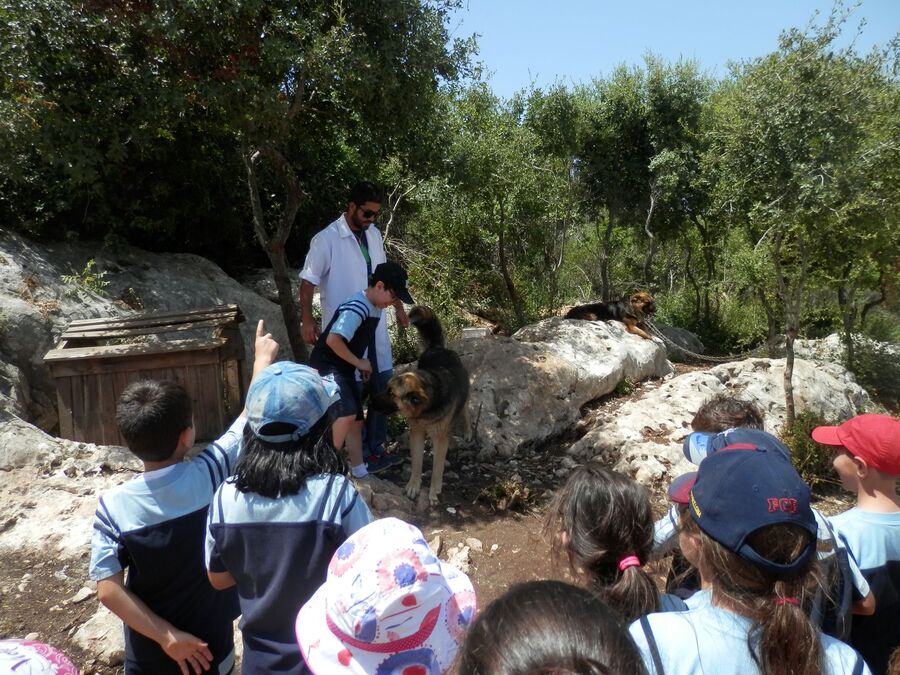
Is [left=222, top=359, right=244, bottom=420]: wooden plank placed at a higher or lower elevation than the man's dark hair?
lower

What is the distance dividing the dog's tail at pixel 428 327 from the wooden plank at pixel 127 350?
185cm

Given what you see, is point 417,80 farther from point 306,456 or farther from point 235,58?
point 306,456

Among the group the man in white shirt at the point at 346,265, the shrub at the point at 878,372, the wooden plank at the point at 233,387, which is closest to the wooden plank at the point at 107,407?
the wooden plank at the point at 233,387

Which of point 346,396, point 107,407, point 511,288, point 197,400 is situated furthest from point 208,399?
point 511,288

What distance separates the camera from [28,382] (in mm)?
5652

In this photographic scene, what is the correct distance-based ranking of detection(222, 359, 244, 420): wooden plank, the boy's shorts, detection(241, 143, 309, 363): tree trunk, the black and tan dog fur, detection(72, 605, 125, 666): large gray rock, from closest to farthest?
1. detection(72, 605, 125, 666): large gray rock
2. the boy's shorts
3. detection(222, 359, 244, 420): wooden plank
4. detection(241, 143, 309, 363): tree trunk
5. the black and tan dog fur

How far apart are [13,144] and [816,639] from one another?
20.1 ft

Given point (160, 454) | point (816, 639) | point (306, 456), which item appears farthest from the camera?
point (160, 454)

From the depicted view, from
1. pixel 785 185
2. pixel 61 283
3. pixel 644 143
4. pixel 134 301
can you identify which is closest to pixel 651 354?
pixel 785 185

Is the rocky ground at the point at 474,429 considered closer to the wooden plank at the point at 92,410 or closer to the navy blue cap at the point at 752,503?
the wooden plank at the point at 92,410

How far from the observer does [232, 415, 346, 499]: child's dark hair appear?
1778 millimetres

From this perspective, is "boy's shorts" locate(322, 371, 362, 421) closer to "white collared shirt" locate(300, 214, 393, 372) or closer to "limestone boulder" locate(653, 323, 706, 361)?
"white collared shirt" locate(300, 214, 393, 372)

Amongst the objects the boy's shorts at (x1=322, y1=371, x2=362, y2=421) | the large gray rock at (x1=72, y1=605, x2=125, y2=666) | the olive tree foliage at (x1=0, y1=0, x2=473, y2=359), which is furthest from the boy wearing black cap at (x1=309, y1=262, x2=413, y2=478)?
the olive tree foliage at (x1=0, y1=0, x2=473, y2=359)

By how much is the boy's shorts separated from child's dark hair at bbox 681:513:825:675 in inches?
123
